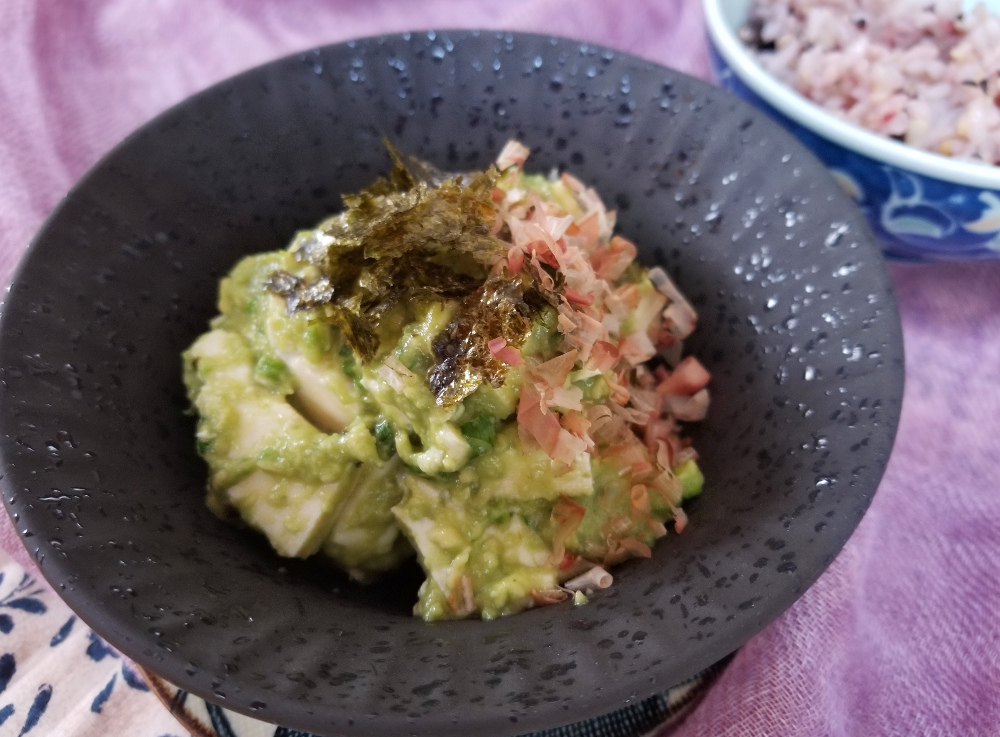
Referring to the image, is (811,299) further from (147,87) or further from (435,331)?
(147,87)

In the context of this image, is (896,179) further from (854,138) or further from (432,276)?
(432,276)

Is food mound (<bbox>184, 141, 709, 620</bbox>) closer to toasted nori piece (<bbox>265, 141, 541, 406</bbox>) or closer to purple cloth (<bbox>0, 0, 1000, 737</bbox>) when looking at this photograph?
toasted nori piece (<bbox>265, 141, 541, 406</bbox>)

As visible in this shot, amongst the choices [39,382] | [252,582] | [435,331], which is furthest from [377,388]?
[39,382]

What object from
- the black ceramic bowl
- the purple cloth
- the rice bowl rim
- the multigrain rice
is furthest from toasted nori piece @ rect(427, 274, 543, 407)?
the multigrain rice

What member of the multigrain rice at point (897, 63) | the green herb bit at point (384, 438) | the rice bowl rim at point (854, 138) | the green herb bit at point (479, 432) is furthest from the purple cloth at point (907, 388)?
the green herb bit at point (384, 438)

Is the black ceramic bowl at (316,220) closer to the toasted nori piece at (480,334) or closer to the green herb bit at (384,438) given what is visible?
the green herb bit at (384,438)

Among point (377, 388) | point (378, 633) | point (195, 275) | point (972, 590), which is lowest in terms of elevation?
point (972, 590)
